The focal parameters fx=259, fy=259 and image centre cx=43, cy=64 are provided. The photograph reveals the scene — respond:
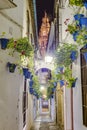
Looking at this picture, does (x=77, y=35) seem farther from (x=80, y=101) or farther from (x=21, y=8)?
(x=21, y=8)

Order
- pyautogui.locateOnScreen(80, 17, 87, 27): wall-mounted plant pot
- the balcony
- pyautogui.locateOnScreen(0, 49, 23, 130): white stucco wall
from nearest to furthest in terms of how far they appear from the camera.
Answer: pyautogui.locateOnScreen(80, 17, 87, 27): wall-mounted plant pot, the balcony, pyautogui.locateOnScreen(0, 49, 23, 130): white stucco wall

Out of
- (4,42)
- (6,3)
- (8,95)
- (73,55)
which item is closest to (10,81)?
(8,95)

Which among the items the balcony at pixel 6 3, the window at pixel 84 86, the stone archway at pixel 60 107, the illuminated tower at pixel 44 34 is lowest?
the stone archway at pixel 60 107

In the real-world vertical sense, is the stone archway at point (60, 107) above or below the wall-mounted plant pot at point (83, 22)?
below

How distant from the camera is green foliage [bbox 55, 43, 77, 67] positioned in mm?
7492

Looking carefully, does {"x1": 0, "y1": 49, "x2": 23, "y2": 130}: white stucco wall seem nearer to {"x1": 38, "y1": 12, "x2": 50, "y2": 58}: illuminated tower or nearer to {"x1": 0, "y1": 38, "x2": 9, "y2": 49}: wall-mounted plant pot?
{"x1": 0, "y1": 38, "x2": 9, "y2": 49}: wall-mounted plant pot

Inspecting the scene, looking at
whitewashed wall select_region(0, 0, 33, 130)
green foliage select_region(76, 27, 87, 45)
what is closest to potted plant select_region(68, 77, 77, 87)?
whitewashed wall select_region(0, 0, 33, 130)

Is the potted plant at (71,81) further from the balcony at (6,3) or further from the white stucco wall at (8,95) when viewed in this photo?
the balcony at (6,3)

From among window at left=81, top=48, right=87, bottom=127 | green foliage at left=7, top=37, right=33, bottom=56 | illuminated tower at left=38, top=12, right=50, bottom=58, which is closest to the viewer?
window at left=81, top=48, right=87, bottom=127

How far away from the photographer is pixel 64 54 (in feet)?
25.0

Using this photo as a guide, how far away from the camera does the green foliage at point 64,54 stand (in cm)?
749

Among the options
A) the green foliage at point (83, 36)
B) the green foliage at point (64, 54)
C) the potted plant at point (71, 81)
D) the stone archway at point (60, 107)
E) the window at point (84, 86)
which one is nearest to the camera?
Result: the green foliage at point (83, 36)

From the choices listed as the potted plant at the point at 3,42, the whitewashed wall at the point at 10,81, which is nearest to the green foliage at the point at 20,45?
the potted plant at the point at 3,42

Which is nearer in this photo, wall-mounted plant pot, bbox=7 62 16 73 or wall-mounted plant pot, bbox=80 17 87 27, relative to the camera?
wall-mounted plant pot, bbox=80 17 87 27
